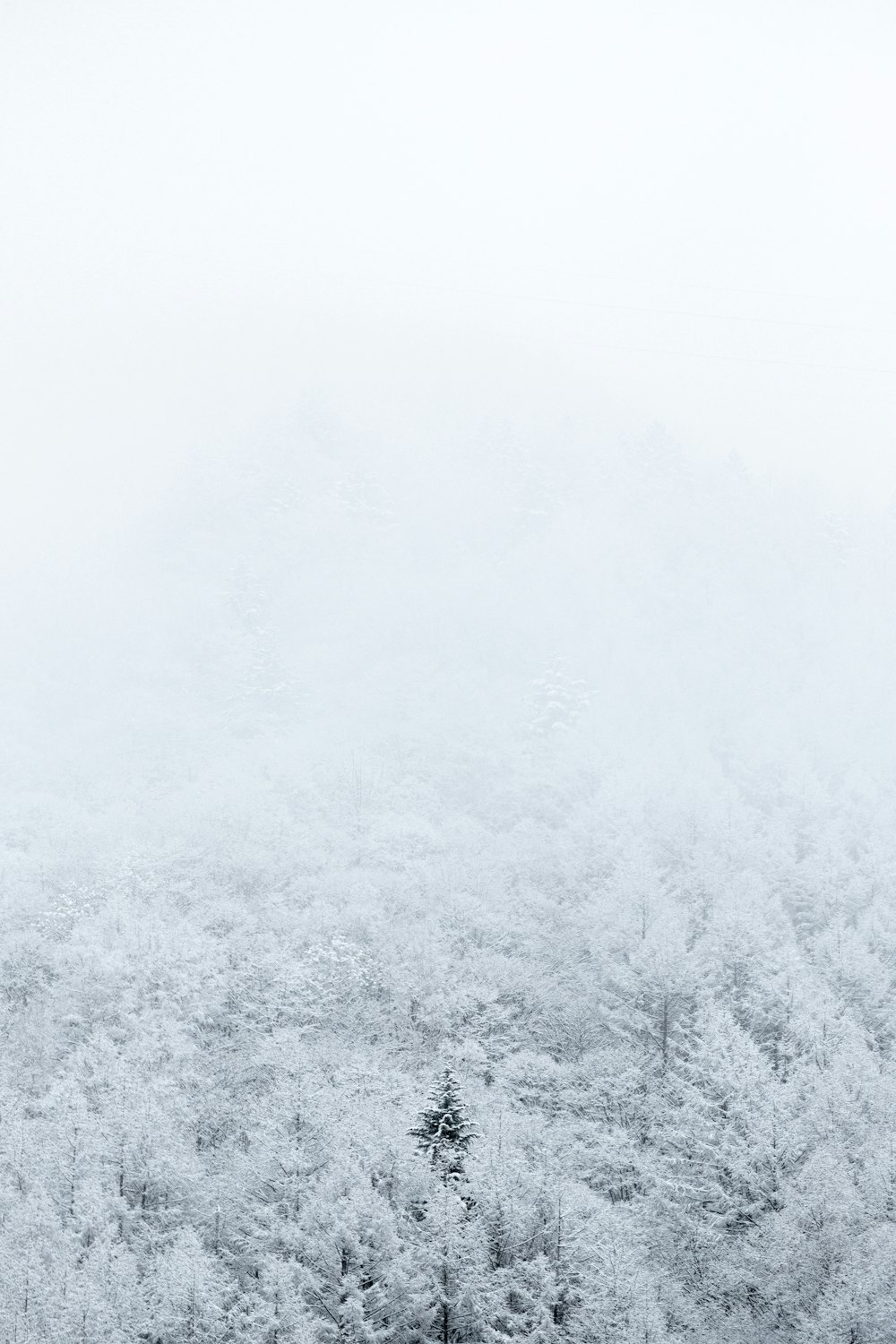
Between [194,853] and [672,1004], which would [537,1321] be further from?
[194,853]

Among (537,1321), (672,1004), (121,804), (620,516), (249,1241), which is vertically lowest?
(121,804)

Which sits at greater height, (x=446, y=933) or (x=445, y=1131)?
(x=445, y=1131)

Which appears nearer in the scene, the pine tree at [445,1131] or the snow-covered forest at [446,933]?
the snow-covered forest at [446,933]

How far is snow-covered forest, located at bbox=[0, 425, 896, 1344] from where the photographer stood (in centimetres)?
2730

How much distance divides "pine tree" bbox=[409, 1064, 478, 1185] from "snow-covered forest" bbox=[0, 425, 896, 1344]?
4.0 inches

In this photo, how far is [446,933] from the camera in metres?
44.6

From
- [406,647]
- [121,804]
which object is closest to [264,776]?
[121,804]

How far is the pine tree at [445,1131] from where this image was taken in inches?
1119

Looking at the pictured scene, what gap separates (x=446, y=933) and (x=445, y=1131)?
51.5 ft

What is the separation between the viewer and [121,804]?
58.3m

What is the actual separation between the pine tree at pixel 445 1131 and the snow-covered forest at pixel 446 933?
10 cm

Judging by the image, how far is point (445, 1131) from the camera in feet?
95.1

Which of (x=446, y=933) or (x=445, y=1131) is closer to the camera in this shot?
(x=445, y=1131)

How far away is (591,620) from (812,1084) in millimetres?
54951
